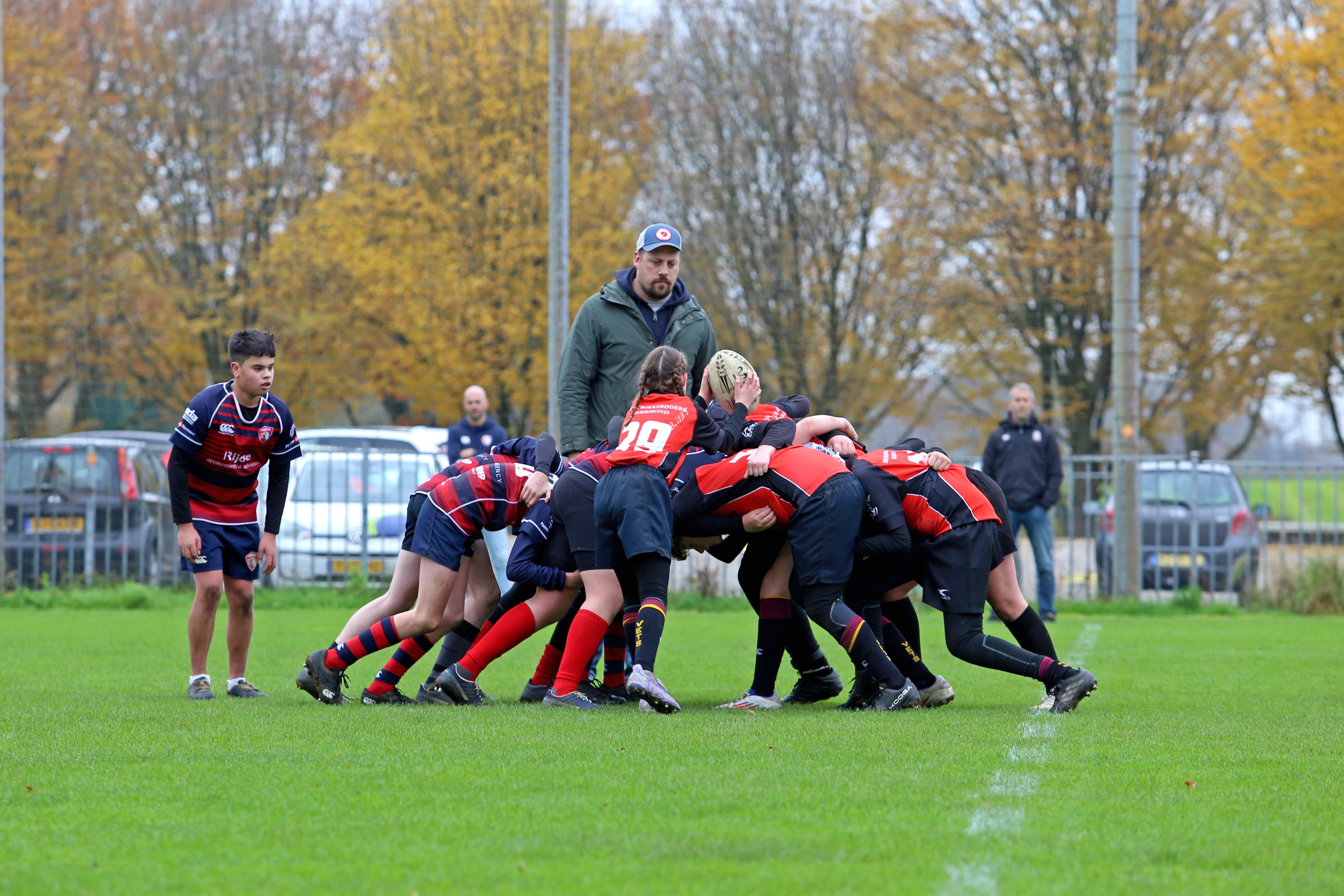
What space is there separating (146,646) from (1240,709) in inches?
286

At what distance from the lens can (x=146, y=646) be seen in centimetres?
1033

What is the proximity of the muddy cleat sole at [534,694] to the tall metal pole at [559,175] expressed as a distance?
8.39 meters

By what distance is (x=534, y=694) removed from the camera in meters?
7.34

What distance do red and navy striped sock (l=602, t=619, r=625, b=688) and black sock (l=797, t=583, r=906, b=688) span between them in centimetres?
121

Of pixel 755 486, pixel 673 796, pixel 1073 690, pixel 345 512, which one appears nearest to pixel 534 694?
pixel 755 486

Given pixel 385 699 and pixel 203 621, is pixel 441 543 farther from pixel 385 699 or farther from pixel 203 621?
pixel 203 621

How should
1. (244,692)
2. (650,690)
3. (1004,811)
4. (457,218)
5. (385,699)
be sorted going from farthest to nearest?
(457,218) < (244,692) < (385,699) < (650,690) < (1004,811)

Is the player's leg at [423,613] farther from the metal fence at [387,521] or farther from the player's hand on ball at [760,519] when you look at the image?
the metal fence at [387,521]

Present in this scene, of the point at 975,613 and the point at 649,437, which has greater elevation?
the point at 649,437

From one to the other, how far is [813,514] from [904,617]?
46.0 inches

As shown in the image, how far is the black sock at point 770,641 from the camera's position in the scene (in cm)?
698

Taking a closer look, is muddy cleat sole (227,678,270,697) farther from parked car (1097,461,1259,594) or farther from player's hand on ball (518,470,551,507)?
parked car (1097,461,1259,594)

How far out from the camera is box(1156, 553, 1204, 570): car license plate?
48.6ft

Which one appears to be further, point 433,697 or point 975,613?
point 433,697
